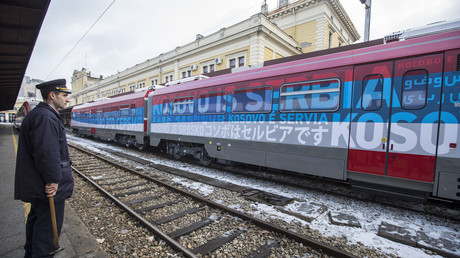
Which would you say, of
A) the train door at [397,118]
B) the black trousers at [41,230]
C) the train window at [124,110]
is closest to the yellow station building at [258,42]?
the train window at [124,110]

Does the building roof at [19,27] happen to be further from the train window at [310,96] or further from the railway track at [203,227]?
the train window at [310,96]

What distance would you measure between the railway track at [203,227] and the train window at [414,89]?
10.1ft

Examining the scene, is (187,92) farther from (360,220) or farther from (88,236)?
(360,220)

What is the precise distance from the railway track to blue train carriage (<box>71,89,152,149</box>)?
6179mm

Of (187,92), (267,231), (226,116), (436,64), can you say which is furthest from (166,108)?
(436,64)

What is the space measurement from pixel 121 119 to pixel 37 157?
1219cm

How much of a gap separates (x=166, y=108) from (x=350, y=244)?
8.33m

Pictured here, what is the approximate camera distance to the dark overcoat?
82.3 inches

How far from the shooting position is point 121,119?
1325 cm

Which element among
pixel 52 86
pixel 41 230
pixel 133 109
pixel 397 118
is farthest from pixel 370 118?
pixel 133 109

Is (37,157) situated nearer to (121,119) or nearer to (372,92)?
(372,92)

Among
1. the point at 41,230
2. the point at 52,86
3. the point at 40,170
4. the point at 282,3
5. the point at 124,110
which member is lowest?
the point at 41,230

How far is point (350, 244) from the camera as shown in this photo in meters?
3.31

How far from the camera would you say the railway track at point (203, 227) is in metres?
3.13
